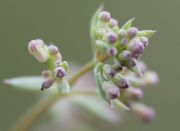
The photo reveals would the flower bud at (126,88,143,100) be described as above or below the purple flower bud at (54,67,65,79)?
above

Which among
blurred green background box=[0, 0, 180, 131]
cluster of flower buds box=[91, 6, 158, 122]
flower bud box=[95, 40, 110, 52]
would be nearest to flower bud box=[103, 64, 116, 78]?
cluster of flower buds box=[91, 6, 158, 122]

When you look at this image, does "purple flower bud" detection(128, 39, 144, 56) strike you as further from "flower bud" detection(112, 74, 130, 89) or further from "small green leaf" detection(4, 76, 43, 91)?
"small green leaf" detection(4, 76, 43, 91)

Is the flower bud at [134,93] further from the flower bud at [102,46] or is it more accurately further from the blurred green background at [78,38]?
the blurred green background at [78,38]

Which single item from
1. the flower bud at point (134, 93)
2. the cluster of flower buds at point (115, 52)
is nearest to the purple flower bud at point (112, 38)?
the cluster of flower buds at point (115, 52)

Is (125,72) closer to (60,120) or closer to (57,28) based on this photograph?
(60,120)

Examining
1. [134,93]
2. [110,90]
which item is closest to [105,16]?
[110,90]

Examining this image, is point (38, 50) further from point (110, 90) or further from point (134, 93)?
point (134, 93)
